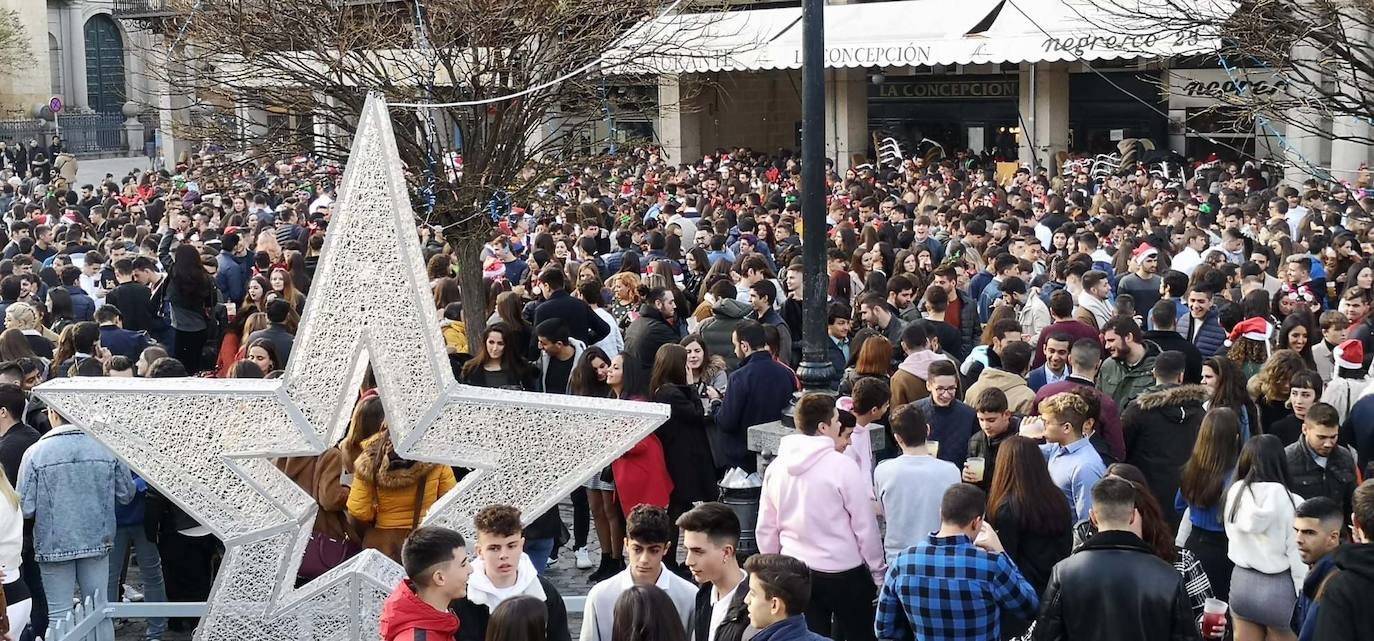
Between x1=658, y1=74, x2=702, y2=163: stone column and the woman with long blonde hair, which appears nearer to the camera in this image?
the woman with long blonde hair

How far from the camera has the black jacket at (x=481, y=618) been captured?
6.00m

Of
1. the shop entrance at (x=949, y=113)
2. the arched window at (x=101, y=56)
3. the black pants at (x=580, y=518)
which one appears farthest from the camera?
the arched window at (x=101, y=56)

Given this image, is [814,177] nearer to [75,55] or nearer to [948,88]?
[948,88]

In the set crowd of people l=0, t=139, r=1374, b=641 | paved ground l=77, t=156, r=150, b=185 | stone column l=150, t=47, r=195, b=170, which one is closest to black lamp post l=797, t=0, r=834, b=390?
crowd of people l=0, t=139, r=1374, b=641

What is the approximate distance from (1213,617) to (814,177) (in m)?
3.11

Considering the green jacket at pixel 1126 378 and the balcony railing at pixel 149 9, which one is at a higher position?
the balcony railing at pixel 149 9

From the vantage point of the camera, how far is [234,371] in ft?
28.8

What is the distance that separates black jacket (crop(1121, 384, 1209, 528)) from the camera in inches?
330

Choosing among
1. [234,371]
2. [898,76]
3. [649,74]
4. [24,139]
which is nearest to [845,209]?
[649,74]

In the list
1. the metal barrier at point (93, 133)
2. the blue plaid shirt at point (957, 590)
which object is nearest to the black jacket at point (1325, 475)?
the blue plaid shirt at point (957, 590)

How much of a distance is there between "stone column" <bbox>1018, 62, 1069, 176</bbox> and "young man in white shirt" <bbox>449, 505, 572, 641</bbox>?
23.6m

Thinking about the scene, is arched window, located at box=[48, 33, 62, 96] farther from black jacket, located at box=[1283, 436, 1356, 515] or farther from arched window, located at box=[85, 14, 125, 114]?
black jacket, located at box=[1283, 436, 1356, 515]

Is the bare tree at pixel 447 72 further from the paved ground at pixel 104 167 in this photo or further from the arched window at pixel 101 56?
the arched window at pixel 101 56

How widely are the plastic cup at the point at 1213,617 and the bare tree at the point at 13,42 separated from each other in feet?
152
